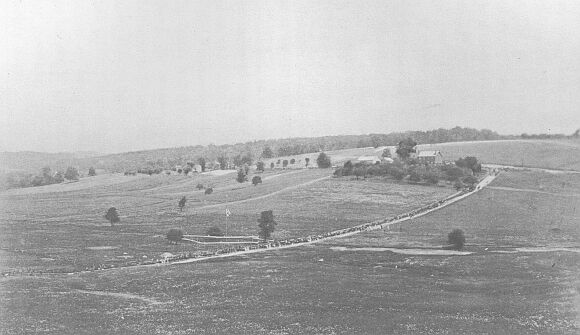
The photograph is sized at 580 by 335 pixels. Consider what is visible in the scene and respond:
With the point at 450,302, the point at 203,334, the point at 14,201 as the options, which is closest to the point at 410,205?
the point at 450,302

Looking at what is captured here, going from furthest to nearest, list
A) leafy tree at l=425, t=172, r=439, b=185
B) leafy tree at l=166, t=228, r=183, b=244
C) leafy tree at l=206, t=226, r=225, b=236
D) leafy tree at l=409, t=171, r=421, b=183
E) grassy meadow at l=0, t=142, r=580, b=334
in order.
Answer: leafy tree at l=409, t=171, r=421, b=183, leafy tree at l=425, t=172, r=439, b=185, leafy tree at l=206, t=226, r=225, b=236, leafy tree at l=166, t=228, r=183, b=244, grassy meadow at l=0, t=142, r=580, b=334

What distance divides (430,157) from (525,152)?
995 inches

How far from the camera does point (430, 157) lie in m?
121

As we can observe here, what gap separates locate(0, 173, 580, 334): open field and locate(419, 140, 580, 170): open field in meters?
57.4

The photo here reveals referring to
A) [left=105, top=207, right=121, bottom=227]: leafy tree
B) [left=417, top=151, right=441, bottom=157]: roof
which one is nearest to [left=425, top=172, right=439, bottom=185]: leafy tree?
[left=417, top=151, right=441, bottom=157]: roof

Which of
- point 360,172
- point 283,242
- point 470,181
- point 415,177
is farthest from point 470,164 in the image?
point 283,242

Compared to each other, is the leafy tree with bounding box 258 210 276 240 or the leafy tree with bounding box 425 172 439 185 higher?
the leafy tree with bounding box 425 172 439 185

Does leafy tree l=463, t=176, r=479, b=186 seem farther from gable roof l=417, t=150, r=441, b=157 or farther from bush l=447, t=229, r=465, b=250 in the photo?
bush l=447, t=229, r=465, b=250

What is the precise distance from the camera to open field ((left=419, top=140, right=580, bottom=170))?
11275 cm

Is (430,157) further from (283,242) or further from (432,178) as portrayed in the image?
(283,242)

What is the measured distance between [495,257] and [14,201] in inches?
3555

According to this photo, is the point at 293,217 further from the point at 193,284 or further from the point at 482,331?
the point at 482,331

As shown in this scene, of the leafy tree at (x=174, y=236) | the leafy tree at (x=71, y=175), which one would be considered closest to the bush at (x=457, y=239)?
the leafy tree at (x=174, y=236)

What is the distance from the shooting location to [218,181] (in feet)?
391
